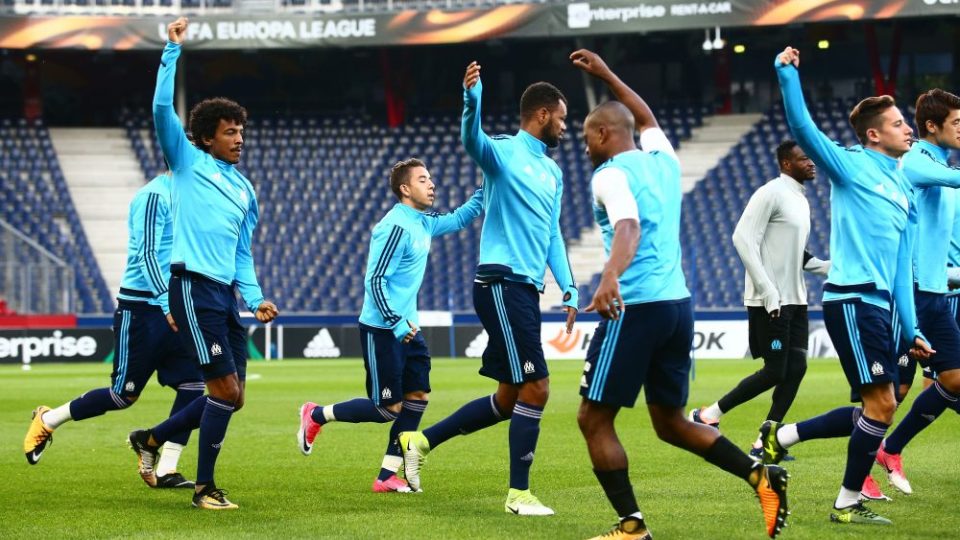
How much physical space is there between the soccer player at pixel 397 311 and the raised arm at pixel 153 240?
130 centimetres

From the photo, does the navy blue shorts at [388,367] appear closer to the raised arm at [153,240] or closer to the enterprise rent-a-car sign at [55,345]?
the raised arm at [153,240]

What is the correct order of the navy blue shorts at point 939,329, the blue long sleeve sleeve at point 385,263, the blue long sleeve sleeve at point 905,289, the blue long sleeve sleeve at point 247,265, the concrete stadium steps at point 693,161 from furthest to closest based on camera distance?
1. the concrete stadium steps at point 693,161
2. the blue long sleeve sleeve at point 385,263
3. the blue long sleeve sleeve at point 247,265
4. the navy blue shorts at point 939,329
5. the blue long sleeve sleeve at point 905,289

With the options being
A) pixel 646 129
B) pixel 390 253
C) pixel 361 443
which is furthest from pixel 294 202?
pixel 646 129

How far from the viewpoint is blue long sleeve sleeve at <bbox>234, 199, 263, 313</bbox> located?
8.84 meters

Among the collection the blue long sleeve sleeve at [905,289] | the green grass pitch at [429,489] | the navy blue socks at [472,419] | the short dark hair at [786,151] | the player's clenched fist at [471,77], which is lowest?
the green grass pitch at [429,489]

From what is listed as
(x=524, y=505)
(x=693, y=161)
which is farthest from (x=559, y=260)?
(x=693, y=161)

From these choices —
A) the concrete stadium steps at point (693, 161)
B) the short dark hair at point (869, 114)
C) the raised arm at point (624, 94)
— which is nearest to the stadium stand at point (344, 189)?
the concrete stadium steps at point (693, 161)

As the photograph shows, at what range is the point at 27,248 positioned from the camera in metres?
35.2

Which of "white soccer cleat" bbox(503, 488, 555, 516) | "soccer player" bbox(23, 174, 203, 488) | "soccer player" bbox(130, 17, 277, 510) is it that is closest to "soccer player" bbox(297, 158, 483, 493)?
"soccer player" bbox(130, 17, 277, 510)

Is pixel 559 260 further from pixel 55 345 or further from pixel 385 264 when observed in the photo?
pixel 55 345

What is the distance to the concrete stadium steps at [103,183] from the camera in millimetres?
38562

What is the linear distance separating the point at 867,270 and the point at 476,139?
7.30ft

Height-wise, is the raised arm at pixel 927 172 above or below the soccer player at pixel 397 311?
above

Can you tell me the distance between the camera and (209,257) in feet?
27.5
